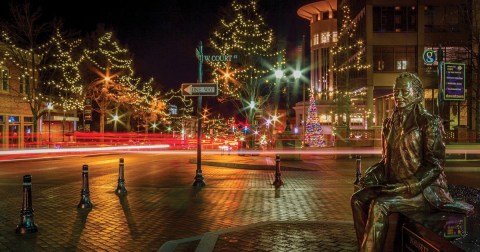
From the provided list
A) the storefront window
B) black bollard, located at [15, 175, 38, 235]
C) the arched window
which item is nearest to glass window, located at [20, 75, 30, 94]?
the arched window

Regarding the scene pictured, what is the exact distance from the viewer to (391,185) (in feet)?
14.8

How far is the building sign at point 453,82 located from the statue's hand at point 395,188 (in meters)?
19.7

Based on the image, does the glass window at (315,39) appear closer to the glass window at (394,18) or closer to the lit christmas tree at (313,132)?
the lit christmas tree at (313,132)

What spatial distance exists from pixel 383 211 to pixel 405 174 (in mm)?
466

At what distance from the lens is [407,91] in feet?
15.6

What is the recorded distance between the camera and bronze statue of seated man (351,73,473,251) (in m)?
4.35

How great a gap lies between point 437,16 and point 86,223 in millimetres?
40368

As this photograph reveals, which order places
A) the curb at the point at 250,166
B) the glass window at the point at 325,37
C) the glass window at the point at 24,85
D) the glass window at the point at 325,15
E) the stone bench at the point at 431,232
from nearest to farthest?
1. the stone bench at the point at 431,232
2. the curb at the point at 250,166
3. the glass window at the point at 24,85
4. the glass window at the point at 325,37
5. the glass window at the point at 325,15

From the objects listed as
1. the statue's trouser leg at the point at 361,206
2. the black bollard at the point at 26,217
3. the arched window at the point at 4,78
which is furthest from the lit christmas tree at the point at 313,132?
the statue's trouser leg at the point at 361,206

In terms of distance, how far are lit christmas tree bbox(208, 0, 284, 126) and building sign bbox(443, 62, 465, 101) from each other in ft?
42.1

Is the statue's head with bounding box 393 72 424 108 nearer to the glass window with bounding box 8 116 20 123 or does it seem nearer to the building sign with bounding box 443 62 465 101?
the building sign with bounding box 443 62 465 101

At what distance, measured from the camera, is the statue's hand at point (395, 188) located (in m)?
4.40

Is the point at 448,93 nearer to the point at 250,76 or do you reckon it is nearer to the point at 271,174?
the point at 271,174

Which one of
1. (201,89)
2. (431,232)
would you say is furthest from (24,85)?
(431,232)
